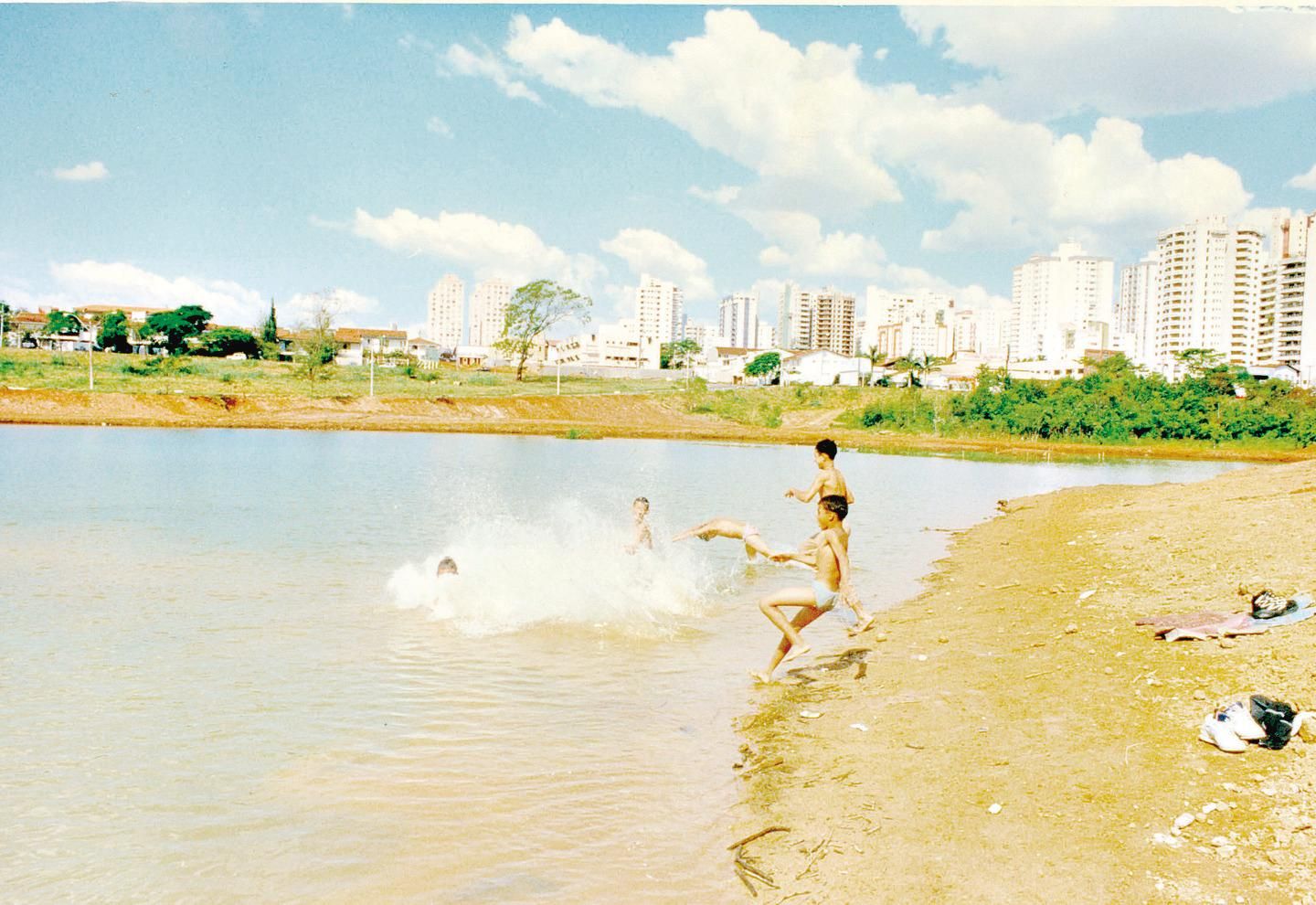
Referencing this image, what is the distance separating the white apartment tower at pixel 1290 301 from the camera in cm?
11094

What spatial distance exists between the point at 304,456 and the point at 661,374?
8203cm

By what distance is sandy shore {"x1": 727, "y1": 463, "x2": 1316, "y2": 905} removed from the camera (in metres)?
4.56

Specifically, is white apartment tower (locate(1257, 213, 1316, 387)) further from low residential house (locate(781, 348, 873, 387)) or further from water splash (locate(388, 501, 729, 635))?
water splash (locate(388, 501, 729, 635))

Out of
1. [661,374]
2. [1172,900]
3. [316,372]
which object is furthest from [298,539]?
[661,374]

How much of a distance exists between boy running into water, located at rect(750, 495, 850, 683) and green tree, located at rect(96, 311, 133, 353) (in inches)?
4712

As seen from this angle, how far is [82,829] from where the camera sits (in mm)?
5547

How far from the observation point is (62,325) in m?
125

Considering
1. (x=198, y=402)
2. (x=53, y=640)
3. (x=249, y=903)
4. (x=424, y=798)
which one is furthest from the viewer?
(x=198, y=402)

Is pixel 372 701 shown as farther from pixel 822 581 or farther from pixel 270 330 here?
pixel 270 330

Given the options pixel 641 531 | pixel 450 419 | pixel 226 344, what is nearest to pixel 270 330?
pixel 226 344

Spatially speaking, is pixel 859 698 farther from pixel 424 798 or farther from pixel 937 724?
pixel 424 798

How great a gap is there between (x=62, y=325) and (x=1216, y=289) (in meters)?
166

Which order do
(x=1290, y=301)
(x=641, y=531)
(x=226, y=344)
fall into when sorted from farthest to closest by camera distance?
(x=1290, y=301) → (x=226, y=344) → (x=641, y=531)

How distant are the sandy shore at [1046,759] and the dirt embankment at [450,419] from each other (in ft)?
154
